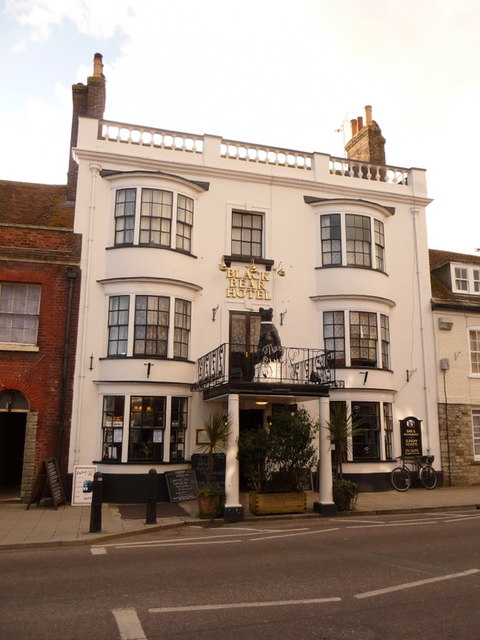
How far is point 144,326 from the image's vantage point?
1608 cm

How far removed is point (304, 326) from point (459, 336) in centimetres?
600

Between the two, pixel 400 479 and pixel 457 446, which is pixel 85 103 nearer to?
pixel 400 479

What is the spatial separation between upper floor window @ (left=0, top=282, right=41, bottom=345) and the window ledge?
0.16m

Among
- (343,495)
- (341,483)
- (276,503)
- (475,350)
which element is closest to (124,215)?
(276,503)

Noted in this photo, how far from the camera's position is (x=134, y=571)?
307 inches

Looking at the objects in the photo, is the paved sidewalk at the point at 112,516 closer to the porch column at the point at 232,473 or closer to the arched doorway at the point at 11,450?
the porch column at the point at 232,473

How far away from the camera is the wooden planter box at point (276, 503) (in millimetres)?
13320

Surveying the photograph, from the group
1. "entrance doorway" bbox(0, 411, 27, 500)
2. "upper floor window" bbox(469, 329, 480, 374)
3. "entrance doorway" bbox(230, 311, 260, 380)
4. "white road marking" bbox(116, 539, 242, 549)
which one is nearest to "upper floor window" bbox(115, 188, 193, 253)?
"entrance doorway" bbox(230, 311, 260, 380)

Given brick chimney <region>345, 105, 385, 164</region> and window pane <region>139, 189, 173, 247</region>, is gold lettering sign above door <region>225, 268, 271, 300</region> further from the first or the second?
brick chimney <region>345, 105, 385, 164</region>

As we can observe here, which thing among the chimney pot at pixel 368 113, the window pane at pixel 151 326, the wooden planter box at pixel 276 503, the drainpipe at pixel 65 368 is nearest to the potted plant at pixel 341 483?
the wooden planter box at pixel 276 503

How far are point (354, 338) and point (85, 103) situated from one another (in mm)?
11979

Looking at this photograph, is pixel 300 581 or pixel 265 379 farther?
pixel 265 379

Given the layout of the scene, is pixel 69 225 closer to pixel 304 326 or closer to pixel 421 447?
pixel 304 326

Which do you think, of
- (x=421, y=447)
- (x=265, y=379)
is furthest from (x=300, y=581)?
(x=421, y=447)
